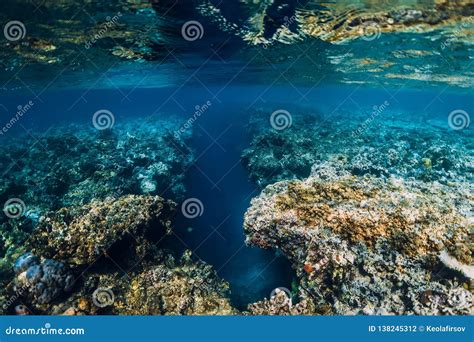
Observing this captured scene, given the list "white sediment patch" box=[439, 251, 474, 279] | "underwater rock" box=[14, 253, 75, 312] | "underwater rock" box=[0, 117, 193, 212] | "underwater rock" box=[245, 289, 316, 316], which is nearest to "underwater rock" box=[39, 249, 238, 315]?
"underwater rock" box=[14, 253, 75, 312]

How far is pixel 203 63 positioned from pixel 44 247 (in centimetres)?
1791

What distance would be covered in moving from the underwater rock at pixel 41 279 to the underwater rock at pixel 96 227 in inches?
13.0

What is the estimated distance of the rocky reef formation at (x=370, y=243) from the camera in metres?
6.58

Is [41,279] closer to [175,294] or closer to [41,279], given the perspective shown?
[41,279]

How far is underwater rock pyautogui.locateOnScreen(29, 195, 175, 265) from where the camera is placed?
8.30m

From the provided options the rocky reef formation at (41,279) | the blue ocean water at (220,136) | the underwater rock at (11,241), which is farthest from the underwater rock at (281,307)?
the underwater rock at (11,241)

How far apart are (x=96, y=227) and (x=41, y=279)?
1.80m

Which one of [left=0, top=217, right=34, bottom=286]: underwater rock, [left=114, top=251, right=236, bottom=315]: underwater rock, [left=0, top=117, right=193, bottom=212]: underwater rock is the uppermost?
[left=114, top=251, right=236, bottom=315]: underwater rock

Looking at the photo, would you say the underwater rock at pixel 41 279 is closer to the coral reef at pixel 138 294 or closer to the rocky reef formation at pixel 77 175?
Answer: the coral reef at pixel 138 294

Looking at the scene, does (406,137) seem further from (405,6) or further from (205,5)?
(205,5)

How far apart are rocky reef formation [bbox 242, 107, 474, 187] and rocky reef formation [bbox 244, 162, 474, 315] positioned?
5330 millimetres

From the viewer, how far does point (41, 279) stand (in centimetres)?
759

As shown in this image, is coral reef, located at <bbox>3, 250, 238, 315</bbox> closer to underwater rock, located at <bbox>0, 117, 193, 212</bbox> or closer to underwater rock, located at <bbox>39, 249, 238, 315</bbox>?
underwater rock, located at <bbox>39, 249, 238, 315</bbox>

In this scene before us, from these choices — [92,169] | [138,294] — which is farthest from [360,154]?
[92,169]
